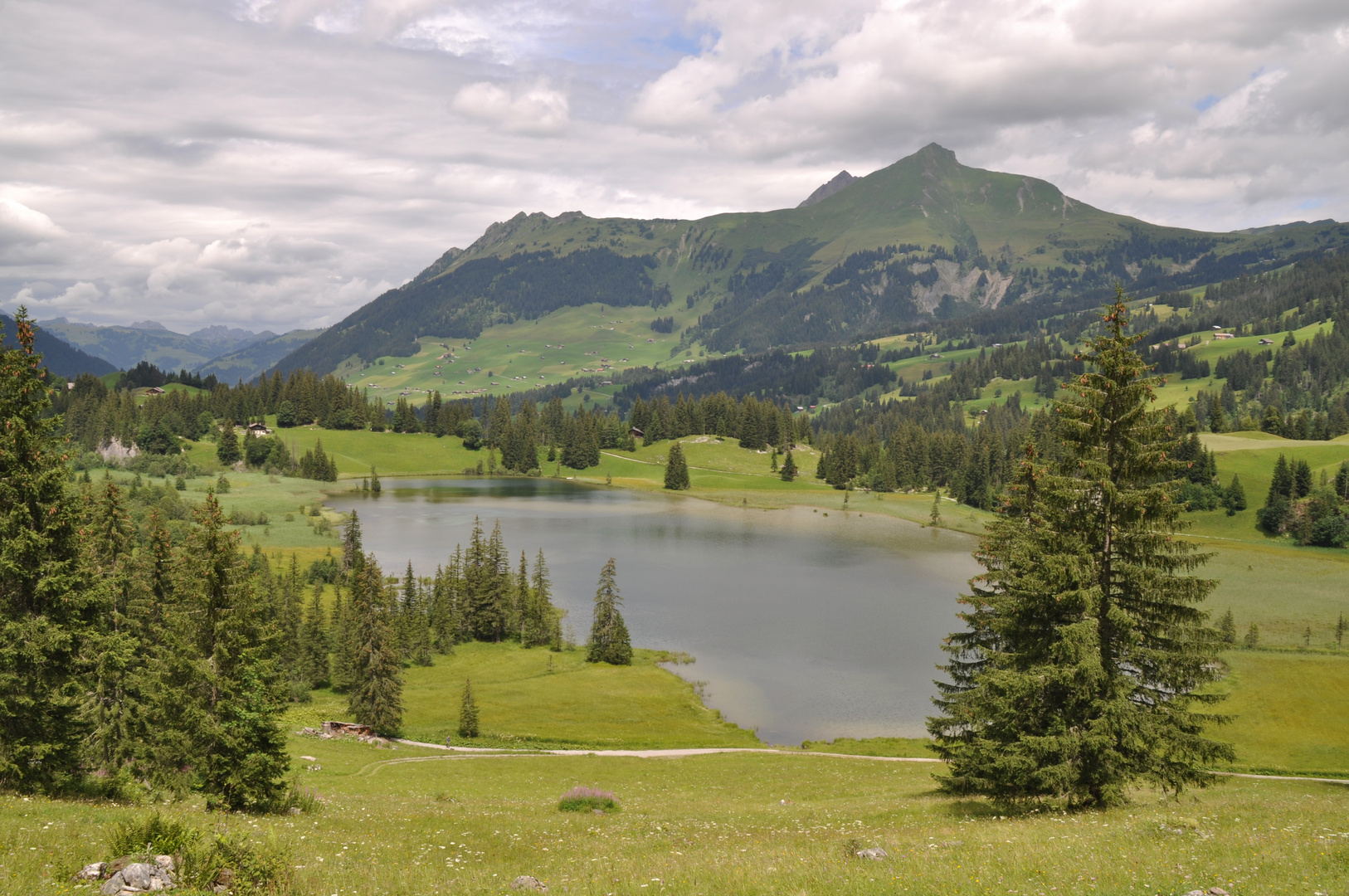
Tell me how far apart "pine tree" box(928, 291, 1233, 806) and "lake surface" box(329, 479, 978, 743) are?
35.5 m

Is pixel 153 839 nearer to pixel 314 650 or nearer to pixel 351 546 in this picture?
pixel 314 650

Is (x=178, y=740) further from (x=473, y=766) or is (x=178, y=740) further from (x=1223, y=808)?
(x=1223, y=808)

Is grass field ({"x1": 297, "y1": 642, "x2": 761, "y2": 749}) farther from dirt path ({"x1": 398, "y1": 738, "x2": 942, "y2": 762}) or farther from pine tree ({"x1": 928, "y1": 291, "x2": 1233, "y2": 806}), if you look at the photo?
pine tree ({"x1": 928, "y1": 291, "x2": 1233, "y2": 806})

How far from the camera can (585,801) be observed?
103 feet

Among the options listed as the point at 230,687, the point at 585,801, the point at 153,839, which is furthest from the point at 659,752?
the point at 153,839

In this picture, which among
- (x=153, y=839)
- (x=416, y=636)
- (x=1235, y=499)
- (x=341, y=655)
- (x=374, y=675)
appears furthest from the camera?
(x=1235, y=499)

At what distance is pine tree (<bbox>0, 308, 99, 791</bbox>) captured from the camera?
74.4 feet

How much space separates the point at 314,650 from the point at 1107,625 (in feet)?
230

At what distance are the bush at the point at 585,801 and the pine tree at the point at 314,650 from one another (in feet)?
166

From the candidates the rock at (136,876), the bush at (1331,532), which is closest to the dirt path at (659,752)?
the rock at (136,876)

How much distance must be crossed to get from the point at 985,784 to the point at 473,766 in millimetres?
30884

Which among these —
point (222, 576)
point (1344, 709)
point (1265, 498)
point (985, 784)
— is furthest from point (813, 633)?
point (1265, 498)

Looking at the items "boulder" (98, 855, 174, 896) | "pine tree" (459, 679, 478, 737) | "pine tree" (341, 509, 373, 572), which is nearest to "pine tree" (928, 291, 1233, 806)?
"boulder" (98, 855, 174, 896)

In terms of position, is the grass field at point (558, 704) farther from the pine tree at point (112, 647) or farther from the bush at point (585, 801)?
the pine tree at point (112, 647)
